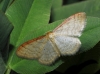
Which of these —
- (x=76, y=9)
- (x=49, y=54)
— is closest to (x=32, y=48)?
(x=49, y=54)

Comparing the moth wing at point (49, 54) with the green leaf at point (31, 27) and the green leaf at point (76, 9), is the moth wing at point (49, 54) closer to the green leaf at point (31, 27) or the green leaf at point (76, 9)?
the green leaf at point (31, 27)

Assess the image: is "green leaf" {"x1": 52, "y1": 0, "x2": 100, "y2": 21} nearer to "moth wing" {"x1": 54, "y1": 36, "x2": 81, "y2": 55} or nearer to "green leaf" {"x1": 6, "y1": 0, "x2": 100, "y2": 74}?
"green leaf" {"x1": 6, "y1": 0, "x2": 100, "y2": 74}

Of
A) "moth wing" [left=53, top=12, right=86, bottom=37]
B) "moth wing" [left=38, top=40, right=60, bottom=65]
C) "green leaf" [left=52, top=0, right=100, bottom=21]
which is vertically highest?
"moth wing" [left=53, top=12, right=86, bottom=37]

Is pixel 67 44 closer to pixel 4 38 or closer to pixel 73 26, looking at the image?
pixel 73 26

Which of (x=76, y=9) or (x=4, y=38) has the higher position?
(x=4, y=38)

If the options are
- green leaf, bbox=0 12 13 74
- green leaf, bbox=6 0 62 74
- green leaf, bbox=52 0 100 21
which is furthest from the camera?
green leaf, bbox=52 0 100 21

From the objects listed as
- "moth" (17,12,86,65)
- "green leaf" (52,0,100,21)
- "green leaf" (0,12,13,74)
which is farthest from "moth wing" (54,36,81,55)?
"green leaf" (52,0,100,21)

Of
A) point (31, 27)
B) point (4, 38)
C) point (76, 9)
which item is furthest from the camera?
point (76, 9)

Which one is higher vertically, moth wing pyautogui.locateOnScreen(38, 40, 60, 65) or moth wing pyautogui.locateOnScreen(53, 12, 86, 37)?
moth wing pyautogui.locateOnScreen(53, 12, 86, 37)

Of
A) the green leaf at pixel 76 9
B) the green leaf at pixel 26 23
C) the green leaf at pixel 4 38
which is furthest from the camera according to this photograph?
Result: the green leaf at pixel 76 9

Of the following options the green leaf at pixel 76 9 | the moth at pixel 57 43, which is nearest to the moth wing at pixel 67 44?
the moth at pixel 57 43

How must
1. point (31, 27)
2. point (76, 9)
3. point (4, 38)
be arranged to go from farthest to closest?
point (76, 9) → point (31, 27) → point (4, 38)
